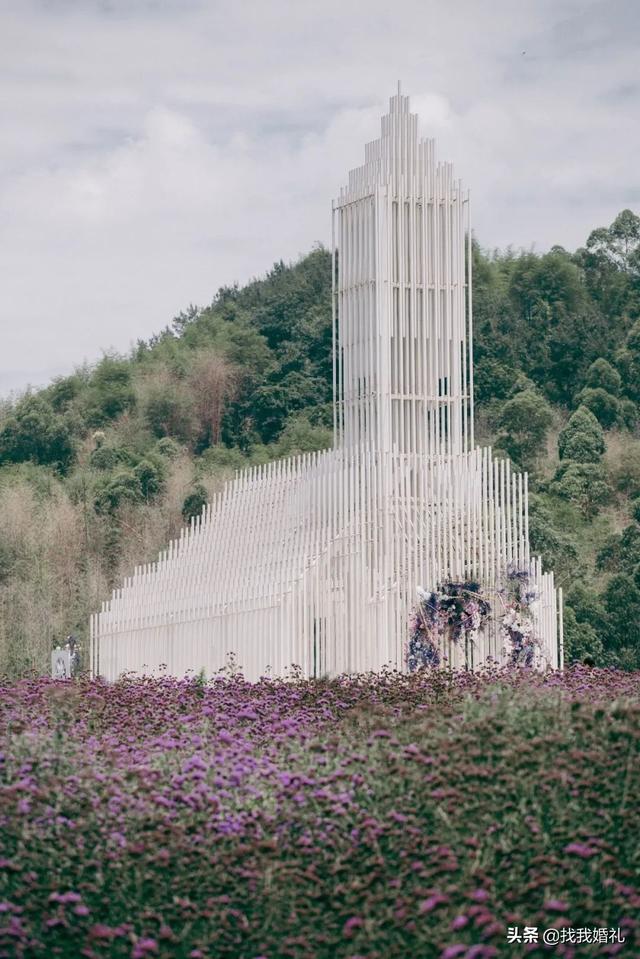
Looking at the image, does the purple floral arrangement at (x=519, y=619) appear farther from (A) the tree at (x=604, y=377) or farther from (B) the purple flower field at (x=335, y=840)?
(A) the tree at (x=604, y=377)

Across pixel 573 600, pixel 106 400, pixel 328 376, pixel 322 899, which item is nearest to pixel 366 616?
pixel 322 899

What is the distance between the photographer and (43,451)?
5503 cm

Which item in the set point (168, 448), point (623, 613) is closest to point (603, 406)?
point (168, 448)

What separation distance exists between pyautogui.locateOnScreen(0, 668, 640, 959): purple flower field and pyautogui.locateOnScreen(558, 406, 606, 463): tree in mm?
37446

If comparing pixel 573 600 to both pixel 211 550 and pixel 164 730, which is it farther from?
pixel 164 730

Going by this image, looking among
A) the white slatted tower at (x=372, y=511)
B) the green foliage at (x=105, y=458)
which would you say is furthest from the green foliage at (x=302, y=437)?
the white slatted tower at (x=372, y=511)

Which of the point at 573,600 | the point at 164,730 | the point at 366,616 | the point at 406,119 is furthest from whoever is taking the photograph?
the point at 573,600

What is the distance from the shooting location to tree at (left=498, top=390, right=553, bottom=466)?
48750 millimetres

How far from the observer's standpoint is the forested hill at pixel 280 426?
4128cm

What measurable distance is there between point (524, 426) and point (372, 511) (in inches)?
1118

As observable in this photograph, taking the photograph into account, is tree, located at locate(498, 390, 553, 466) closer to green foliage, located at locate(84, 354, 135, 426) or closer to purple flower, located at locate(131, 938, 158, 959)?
green foliage, located at locate(84, 354, 135, 426)

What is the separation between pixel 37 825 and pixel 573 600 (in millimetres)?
28933

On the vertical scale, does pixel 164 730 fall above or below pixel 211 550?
below

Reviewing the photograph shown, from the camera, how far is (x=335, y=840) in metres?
9.16
